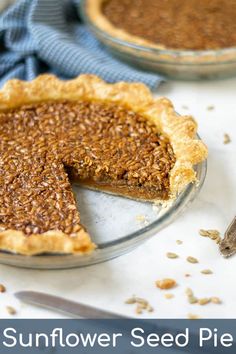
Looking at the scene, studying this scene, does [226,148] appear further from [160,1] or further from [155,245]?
[160,1]

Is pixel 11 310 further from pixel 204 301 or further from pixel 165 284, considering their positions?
pixel 204 301

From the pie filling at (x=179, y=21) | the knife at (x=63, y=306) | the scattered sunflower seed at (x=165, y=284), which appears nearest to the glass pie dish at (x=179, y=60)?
the pie filling at (x=179, y=21)

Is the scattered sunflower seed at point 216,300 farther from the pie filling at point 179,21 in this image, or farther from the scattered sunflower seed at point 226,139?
the pie filling at point 179,21

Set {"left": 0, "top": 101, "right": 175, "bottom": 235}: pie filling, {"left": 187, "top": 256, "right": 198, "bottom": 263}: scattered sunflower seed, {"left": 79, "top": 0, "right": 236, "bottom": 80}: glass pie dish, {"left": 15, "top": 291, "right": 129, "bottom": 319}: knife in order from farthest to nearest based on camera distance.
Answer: {"left": 79, "top": 0, "right": 236, "bottom": 80}: glass pie dish < {"left": 0, "top": 101, "right": 175, "bottom": 235}: pie filling < {"left": 187, "top": 256, "right": 198, "bottom": 263}: scattered sunflower seed < {"left": 15, "top": 291, "right": 129, "bottom": 319}: knife

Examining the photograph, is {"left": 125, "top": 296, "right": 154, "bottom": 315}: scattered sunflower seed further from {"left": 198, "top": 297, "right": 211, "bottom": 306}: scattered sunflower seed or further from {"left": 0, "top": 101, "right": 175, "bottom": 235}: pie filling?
{"left": 0, "top": 101, "right": 175, "bottom": 235}: pie filling

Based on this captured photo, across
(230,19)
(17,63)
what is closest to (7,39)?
(17,63)

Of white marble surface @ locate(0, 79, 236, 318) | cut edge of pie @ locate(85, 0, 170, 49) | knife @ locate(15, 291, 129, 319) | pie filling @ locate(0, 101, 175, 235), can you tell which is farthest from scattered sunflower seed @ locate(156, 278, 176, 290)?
cut edge of pie @ locate(85, 0, 170, 49)

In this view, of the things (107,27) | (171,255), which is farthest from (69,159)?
(107,27)
